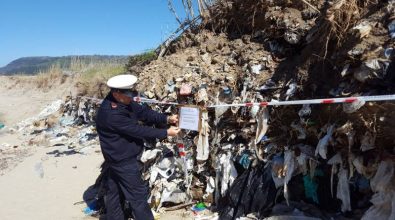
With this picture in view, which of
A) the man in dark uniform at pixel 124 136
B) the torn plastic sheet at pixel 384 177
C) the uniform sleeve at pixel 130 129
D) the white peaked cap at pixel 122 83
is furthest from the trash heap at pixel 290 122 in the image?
the white peaked cap at pixel 122 83

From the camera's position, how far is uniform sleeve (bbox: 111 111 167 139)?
A: 451cm

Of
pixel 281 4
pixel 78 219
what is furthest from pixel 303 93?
pixel 78 219

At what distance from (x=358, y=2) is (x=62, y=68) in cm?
1840

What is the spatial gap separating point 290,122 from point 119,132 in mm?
1870

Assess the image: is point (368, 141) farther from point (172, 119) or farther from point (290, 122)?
point (172, 119)

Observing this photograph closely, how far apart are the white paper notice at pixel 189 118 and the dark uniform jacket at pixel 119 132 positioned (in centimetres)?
44

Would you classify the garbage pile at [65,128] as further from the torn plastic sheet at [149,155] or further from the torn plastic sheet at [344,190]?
the torn plastic sheet at [344,190]

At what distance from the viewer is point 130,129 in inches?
178

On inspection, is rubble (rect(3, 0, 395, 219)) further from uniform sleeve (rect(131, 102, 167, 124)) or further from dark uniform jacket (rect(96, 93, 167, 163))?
dark uniform jacket (rect(96, 93, 167, 163))

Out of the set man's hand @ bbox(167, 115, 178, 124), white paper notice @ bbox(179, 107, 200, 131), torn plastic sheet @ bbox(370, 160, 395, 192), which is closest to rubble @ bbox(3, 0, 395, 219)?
torn plastic sheet @ bbox(370, 160, 395, 192)

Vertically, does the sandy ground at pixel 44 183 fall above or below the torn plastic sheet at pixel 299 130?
below

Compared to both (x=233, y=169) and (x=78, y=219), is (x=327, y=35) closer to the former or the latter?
(x=233, y=169)

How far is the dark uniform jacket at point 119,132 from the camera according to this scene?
14.8 feet

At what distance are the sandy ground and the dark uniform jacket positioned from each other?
1.07 meters
